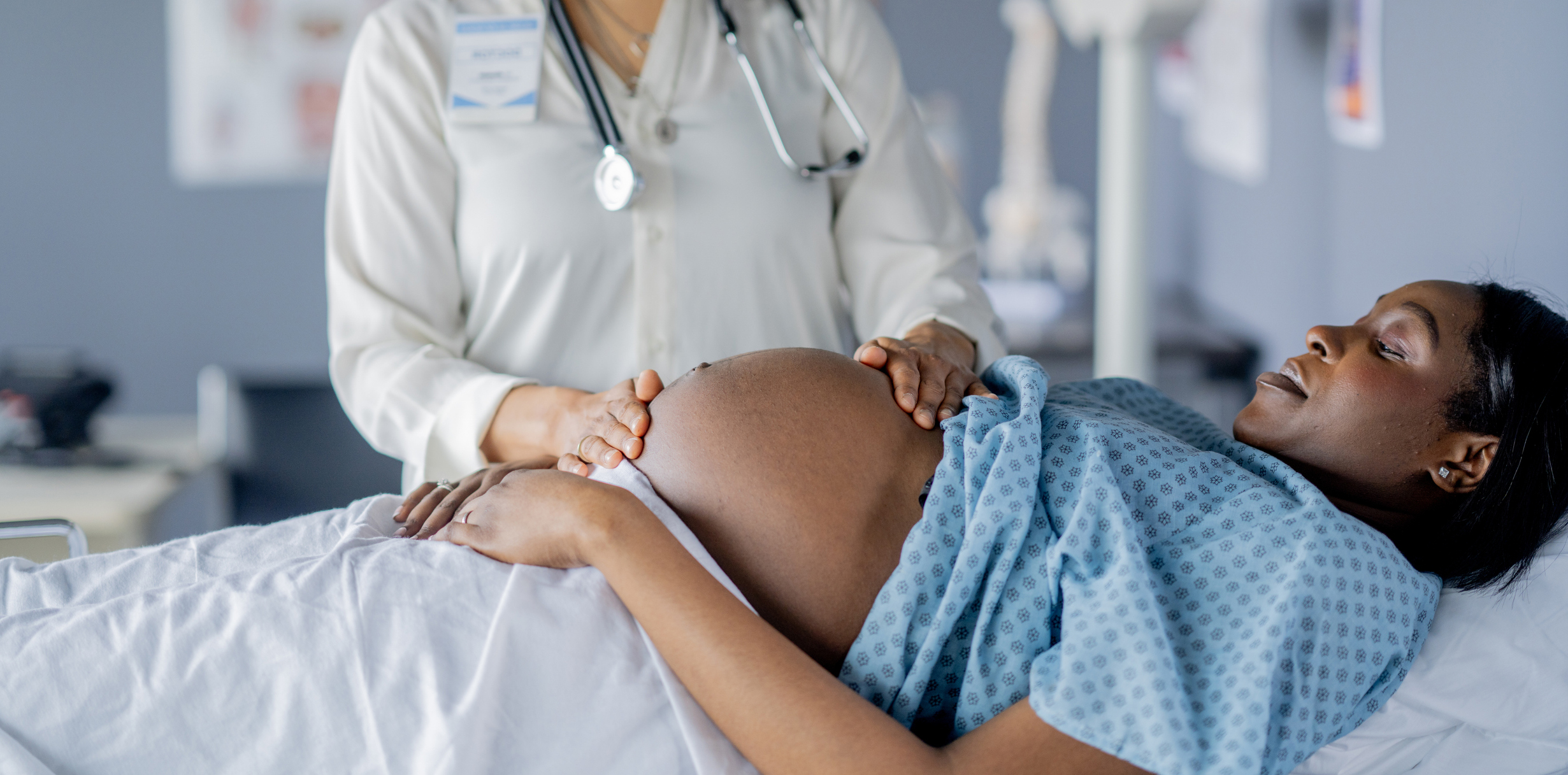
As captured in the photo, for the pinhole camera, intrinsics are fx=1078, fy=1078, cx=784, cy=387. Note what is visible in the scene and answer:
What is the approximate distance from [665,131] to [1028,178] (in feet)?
7.44

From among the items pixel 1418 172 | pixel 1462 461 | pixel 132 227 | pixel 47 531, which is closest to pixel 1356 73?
pixel 1418 172

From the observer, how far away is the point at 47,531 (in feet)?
3.65

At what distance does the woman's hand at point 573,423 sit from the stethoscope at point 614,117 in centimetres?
26

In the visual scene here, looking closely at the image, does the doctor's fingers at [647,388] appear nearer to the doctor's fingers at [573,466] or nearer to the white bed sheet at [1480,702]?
the doctor's fingers at [573,466]

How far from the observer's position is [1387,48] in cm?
185

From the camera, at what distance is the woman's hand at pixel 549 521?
0.92 metres

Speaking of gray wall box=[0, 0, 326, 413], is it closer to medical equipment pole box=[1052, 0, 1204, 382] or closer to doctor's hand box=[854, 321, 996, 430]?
medical equipment pole box=[1052, 0, 1204, 382]

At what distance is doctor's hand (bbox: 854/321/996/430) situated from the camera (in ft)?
3.46

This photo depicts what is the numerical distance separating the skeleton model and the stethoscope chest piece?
2.28 m

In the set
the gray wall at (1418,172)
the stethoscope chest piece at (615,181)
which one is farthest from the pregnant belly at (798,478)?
the gray wall at (1418,172)

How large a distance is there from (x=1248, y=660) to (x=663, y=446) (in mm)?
537

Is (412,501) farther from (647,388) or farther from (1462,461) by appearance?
(1462,461)

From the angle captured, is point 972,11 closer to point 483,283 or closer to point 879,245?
point 879,245

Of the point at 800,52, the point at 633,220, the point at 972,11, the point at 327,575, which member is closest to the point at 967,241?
the point at 800,52
